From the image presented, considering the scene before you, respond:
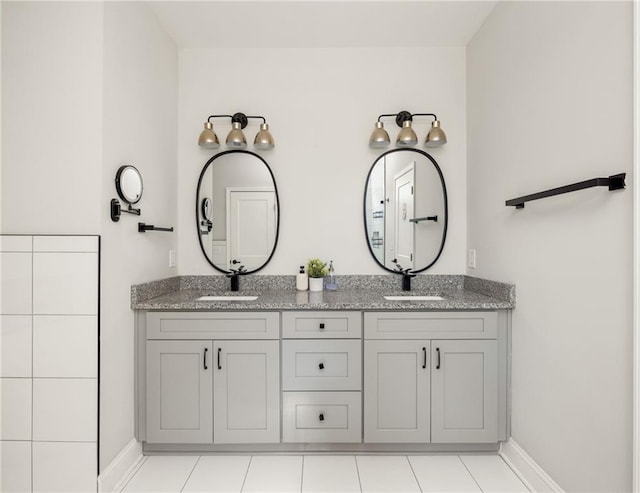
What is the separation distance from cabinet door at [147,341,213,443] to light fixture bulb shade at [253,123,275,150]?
1.29 meters

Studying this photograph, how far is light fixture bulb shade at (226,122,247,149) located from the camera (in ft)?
7.68

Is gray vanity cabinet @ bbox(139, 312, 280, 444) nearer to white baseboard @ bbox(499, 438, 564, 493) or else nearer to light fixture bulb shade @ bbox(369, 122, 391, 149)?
white baseboard @ bbox(499, 438, 564, 493)

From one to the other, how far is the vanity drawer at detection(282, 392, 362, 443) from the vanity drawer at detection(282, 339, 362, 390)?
58 mm

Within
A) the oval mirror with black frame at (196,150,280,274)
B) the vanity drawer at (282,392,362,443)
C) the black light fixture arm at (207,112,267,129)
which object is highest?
the black light fixture arm at (207,112,267,129)

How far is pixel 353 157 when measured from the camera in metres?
2.48

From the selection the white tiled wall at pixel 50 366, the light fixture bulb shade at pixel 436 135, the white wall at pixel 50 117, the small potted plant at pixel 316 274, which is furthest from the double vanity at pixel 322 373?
the light fixture bulb shade at pixel 436 135

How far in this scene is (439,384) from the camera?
1.91 m

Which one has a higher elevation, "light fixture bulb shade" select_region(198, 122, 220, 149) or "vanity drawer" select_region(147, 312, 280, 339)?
"light fixture bulb shade" select_region(198, 122, 220, 149)

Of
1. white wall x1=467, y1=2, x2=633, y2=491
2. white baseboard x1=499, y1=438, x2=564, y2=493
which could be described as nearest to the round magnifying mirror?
white wall x1=467, y1=2, x2=633, y2=491

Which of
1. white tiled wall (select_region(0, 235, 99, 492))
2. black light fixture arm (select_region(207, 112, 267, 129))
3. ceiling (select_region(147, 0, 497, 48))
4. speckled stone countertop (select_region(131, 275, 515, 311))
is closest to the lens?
white tiled wall (select_region(0, 235, 99, 492))

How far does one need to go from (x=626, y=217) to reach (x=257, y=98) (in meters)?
2.14

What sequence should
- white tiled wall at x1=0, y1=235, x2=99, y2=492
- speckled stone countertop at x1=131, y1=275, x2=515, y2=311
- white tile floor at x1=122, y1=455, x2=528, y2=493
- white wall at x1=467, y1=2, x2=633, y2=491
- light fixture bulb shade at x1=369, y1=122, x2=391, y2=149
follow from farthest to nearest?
light fixture bulb shade at x1=369, y1=122, x2=391, y2=149, speckled stone countertop at x1=131, y1=275, x2=515, y2=311, white tile floor at x1=122, y1=455, x2=528, y2=493, white tiled wall at x1=0, y1=235, x2=99, y2=492, white wall at x1=467, y1=2, x2=633, y2=491

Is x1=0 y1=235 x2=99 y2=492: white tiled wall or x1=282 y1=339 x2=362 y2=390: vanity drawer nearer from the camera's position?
x1=0 y1=235 x2=99 y2=492: white tiled wall

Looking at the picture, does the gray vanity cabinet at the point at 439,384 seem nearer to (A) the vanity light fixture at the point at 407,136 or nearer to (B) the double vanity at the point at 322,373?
(B) the double vanity at the point at 322,373
